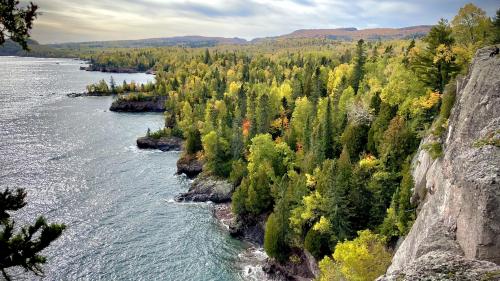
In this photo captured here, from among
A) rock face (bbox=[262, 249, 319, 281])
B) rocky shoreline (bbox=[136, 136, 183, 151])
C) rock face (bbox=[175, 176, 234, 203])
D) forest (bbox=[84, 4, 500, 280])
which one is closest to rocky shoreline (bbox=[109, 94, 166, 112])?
rocky shoreline (bbox=[136, 136, 183, 151])

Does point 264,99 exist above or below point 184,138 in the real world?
above

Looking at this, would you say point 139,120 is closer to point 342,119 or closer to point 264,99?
point 264,99

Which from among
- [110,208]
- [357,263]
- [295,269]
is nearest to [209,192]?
[110,208]

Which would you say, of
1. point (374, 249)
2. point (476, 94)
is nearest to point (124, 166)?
point (374, 249)

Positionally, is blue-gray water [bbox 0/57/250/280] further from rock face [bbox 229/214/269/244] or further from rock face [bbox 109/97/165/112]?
rock face [bbox 109/97/165/112]

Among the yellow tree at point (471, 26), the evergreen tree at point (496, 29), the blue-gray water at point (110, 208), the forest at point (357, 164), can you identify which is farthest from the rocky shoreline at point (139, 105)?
the evergreen tree at point (496, 29)

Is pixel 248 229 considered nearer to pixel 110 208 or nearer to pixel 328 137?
pixel 328 137

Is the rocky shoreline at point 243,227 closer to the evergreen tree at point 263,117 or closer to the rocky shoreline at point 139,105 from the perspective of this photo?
the evergreen tree at point 263,117
